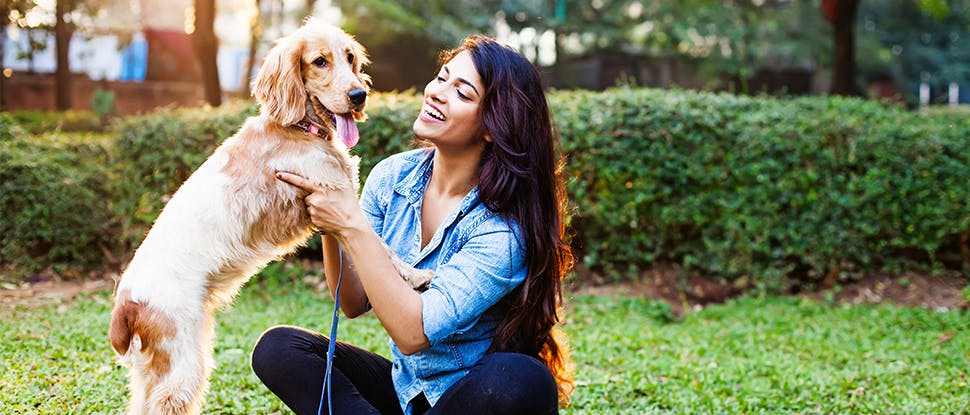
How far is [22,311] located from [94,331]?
0.93m

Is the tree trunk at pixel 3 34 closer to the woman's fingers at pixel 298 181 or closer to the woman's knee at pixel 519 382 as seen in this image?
the woman's fingers at pixel 298 181

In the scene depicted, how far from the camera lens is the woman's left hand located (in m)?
2.64

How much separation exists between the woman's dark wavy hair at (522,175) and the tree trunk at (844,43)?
10.1m

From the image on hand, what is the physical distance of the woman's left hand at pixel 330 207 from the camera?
2.64 metres

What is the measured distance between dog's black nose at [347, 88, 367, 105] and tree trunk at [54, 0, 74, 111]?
1239 centimetres

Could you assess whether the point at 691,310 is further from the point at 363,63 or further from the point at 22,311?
the point at 22,311

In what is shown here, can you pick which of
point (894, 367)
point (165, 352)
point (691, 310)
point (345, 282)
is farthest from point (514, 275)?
point (691, 310)

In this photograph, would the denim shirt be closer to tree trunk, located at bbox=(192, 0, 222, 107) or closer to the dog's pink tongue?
the dog's pink tongue

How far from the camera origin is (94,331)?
524 cm

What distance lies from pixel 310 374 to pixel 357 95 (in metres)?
0.98

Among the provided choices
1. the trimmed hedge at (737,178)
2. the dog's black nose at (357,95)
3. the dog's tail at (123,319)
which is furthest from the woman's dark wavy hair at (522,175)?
the trimmed hedge at (737,178)

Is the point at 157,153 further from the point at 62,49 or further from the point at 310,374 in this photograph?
the point at 62,49

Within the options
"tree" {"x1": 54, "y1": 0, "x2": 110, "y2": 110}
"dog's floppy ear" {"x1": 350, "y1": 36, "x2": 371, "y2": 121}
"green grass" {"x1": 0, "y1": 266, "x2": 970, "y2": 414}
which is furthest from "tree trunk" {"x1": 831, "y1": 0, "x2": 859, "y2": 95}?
"tree" {"x1": 54, "y1": 0, "x2": 110, "y2": 110}

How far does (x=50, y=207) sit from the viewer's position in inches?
271
